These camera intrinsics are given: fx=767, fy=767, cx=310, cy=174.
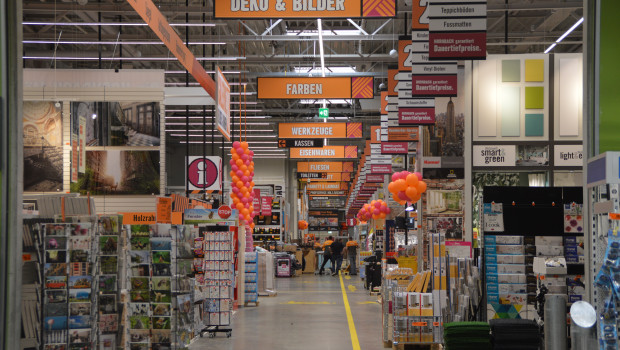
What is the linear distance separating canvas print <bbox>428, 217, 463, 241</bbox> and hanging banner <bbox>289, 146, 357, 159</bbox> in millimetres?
8923

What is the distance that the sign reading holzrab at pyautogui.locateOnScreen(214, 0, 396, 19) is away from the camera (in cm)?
1034

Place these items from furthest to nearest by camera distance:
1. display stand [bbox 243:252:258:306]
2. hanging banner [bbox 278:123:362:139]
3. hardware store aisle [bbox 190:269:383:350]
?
hanging banner [bbox 278:123:362:139] < display stand [bbox 243:252:258:306] < hardware store aisle [bbox 190:269:383:350]

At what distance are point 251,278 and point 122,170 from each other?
3892 millimetres

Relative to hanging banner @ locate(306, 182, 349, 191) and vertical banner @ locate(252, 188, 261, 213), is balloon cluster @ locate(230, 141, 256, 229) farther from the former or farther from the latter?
hanging banner @ locate(306, 182, 349, 191)

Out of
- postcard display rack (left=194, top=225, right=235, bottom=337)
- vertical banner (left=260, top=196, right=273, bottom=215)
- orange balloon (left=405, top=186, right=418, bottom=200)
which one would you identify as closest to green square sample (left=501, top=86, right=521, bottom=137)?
orange balloon (left=405, top=186, right=418, bottom=200)

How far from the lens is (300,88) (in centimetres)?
1564

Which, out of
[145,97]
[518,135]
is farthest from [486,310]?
[145,97]

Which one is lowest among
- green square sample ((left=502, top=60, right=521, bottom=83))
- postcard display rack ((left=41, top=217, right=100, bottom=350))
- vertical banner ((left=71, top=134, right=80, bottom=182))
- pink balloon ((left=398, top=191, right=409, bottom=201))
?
postcard display rack ((left=41, top=217, right=100, bottom=350))

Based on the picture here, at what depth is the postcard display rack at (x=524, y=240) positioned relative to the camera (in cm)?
867

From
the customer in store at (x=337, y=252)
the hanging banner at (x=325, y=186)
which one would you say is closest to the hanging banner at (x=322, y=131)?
the customer in store at (x=337, y=252)

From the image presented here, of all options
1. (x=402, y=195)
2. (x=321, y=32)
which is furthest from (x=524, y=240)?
(x=321, y=32)

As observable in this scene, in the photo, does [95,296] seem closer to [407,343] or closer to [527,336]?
[407,343]

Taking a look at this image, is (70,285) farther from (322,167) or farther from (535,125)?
(322,167)

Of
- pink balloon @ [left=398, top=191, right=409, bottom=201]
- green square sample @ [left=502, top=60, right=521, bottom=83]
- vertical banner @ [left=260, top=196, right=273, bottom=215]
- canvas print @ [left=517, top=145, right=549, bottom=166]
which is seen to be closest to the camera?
canvas print @ [left=517, top=145, right=549, bottom=166]
